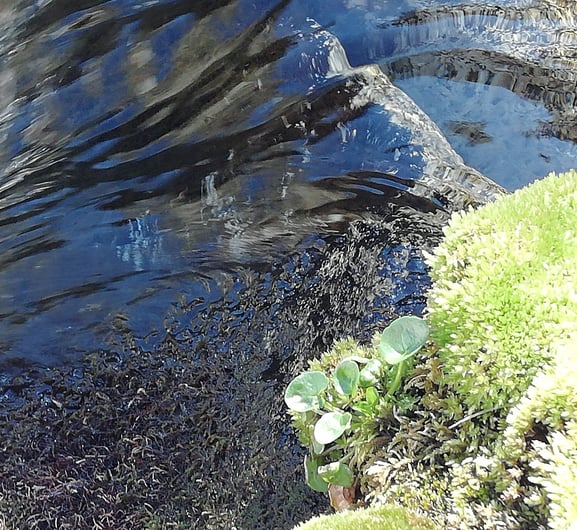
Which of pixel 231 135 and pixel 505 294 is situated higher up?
pixel 505 294

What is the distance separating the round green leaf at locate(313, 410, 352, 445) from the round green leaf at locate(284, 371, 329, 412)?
5cm

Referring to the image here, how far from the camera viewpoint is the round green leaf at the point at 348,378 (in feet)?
4.55

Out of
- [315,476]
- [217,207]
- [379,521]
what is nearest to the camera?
[379,521]

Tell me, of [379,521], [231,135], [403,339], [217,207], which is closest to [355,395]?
[403,339]

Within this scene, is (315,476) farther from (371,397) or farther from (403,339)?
(403,339)

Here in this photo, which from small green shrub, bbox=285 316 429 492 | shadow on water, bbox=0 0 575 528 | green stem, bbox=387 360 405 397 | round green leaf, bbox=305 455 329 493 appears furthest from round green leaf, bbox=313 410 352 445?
shadow on water, bbox=0 0 575 528

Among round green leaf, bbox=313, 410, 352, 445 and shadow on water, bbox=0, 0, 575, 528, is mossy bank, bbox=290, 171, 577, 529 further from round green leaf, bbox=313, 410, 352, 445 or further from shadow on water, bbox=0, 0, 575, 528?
shadow on water, bbox=0, 0, 575, 528

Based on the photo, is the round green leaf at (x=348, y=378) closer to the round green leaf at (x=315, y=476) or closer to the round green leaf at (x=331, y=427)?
the round green leaf at (x=331, y=427)

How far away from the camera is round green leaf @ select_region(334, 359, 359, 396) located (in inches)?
54.6

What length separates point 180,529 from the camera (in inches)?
89.7

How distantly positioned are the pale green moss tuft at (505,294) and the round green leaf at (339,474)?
0.38 m

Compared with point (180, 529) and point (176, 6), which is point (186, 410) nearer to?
point (180, 529)

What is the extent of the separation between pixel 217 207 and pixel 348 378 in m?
1.44

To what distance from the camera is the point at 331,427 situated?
1.34 metres
